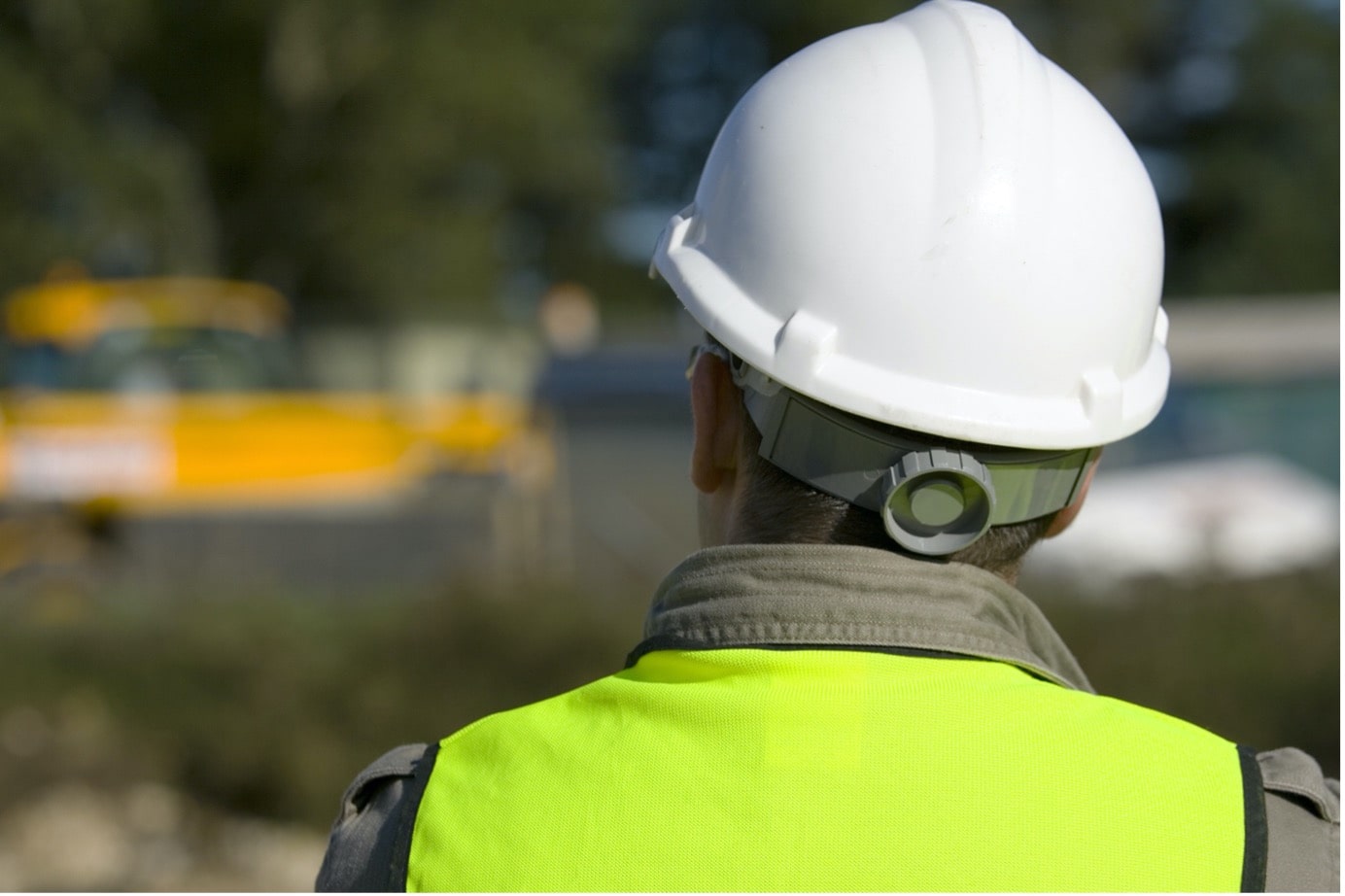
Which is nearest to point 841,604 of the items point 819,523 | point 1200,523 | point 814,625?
point 814,625

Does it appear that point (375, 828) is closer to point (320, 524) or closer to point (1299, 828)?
point (1299, 828)

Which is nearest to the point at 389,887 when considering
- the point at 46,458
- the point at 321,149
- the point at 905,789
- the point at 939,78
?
the point at 905,789

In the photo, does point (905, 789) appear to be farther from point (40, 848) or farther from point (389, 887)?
point (40, 848)

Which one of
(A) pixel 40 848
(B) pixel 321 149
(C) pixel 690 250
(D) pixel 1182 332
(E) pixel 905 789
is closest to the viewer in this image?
(E) pixel 905 789

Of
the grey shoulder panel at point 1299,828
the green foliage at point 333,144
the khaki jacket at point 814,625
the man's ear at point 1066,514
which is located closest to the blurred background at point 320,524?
the green foliage at point 333,144

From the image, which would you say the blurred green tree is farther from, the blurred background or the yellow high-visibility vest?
the yellow high-visibility vest

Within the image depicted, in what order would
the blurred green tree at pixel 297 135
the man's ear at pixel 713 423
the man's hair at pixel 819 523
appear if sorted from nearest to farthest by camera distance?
1. the man's hair at pixel 819 523
2. the man's ear at pixel 713 423
3. the blurred green tree at pixel 297 135

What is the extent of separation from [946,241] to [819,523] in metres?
0.34

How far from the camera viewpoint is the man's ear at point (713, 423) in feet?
5.85

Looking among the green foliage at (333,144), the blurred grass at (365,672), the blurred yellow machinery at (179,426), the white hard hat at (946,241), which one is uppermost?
the green foliage at (333,144)

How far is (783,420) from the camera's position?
5.65ft

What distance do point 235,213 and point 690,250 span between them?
2596cm

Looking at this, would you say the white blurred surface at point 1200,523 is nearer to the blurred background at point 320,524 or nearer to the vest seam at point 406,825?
Result: the blurred background at point 320,524

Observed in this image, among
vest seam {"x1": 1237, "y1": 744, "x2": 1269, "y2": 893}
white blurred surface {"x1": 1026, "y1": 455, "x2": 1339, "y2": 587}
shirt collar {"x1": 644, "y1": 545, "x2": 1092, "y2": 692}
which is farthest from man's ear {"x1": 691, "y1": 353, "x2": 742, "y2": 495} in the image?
white blurred surface {"x1": 1026, "y1": 455, "x2": 1339, "y2": 587}
